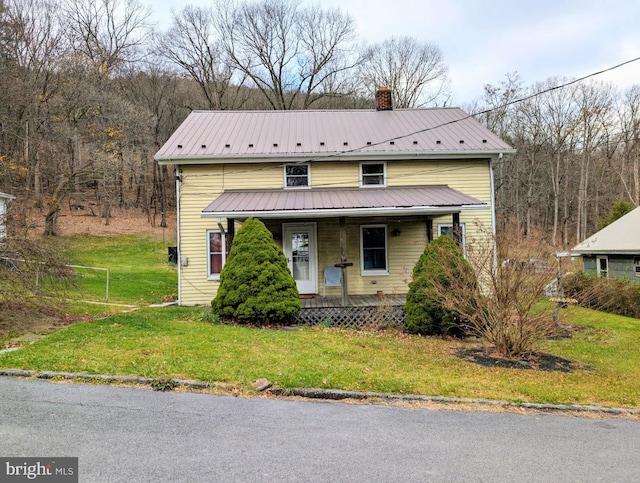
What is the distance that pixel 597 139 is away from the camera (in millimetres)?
33875

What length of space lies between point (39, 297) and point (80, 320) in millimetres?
Answer: 1409

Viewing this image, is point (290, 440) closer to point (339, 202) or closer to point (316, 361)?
point (316, 361)

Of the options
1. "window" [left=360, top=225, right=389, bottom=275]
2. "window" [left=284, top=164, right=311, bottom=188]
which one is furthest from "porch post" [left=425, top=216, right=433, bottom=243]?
"window" [left=284, top=164, right=311, bottom=188]

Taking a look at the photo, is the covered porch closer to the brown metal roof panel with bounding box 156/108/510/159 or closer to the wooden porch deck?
the wooden porch deck

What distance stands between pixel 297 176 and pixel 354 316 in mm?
5305

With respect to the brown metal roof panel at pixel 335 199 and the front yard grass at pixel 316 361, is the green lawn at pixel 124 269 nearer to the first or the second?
the front yard grass at pixel 316 361

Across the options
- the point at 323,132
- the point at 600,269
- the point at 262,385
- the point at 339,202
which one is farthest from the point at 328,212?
the point at 600,269

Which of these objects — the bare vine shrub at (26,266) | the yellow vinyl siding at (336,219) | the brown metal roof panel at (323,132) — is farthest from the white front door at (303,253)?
the bare vine shrub at (26,266)

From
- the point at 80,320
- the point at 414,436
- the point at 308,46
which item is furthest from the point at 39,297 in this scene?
the point at 308,46

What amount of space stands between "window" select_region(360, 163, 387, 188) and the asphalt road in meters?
9.68

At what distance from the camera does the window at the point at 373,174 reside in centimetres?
1378

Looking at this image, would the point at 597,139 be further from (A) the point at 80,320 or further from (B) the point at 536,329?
(A) the point at 80,320

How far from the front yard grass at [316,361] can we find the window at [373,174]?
604 cm

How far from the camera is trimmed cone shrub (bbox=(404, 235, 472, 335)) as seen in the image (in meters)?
9.16
